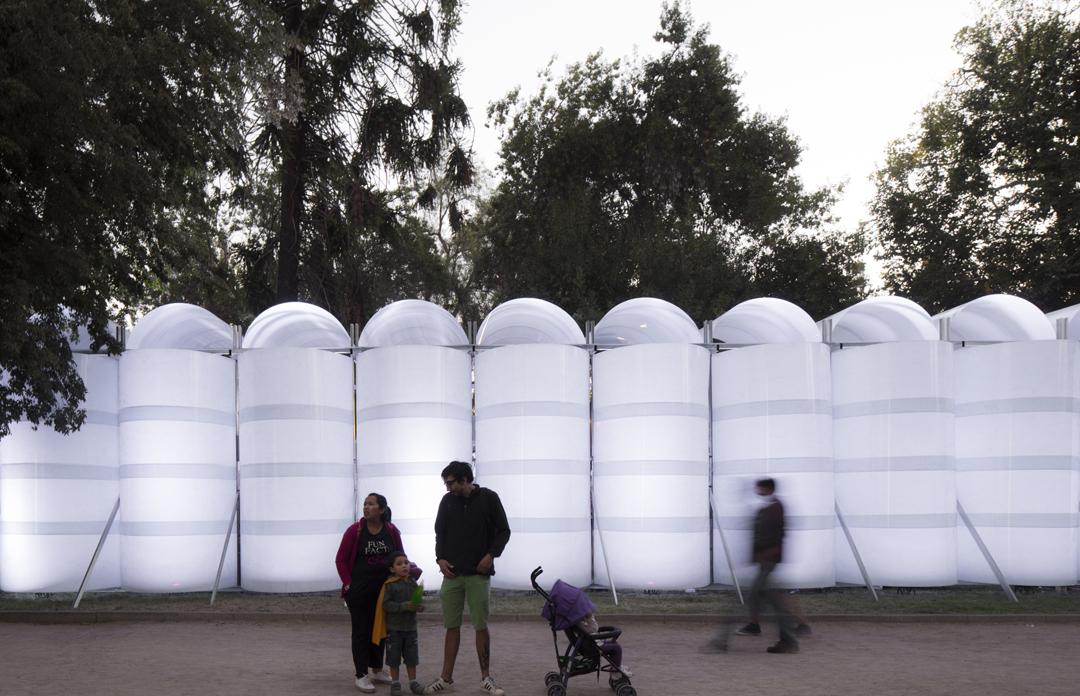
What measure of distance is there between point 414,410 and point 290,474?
1.95 m

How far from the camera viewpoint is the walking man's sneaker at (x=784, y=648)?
950cm

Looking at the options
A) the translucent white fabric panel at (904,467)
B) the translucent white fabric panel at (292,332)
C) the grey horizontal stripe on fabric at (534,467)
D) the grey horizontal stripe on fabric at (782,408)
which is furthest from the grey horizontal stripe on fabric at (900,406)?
the translucent white fabric panel at (292,332)

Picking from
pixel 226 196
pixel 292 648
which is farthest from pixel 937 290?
pixel 292 648

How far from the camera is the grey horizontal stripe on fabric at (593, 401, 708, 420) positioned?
531 inches

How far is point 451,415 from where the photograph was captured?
1373 centimetres

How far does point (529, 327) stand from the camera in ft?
46.8

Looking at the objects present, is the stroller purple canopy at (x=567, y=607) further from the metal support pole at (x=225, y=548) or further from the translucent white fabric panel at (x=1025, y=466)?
the translucent white fabric panel at (x=1025, y=466)

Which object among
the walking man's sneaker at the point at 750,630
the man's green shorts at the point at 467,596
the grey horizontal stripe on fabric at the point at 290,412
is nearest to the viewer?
the man's green shorts at the point at 467,596

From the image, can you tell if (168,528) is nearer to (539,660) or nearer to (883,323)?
(539,660)

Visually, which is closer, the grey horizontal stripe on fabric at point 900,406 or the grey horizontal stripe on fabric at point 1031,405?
the grey horizontal stripe on fabric at point 900,406

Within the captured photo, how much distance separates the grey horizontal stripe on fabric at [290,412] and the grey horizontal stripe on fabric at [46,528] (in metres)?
2.61

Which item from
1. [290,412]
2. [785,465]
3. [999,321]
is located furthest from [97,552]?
[999,321]

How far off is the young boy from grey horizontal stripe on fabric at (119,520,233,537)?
6.74 m

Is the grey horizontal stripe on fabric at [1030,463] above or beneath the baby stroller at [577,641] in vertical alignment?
above
